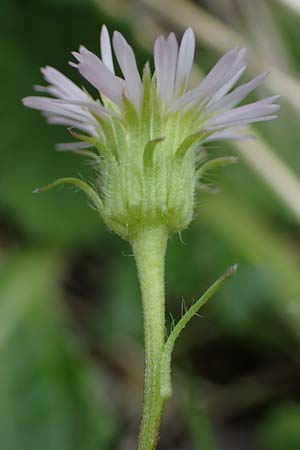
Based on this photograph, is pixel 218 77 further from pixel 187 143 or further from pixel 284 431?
pixel 284 431

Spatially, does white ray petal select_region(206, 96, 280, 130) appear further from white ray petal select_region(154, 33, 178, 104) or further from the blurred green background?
the blurred green background

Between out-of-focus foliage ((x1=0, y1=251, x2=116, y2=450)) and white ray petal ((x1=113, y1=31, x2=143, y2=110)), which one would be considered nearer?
white ray petal ((x1=113, y1=31, x2=143, y2=110))

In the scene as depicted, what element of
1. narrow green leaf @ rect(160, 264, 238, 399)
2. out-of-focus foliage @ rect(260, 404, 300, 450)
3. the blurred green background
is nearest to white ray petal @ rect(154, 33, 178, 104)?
narrow green leaf @ rect(160, 264, 238, 399)

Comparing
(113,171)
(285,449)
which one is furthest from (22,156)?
(113,171)

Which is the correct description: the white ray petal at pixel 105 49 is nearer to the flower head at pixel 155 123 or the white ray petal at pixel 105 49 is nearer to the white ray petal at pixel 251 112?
the flower head at pixel 155 123

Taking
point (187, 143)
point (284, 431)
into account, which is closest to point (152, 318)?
point (187, 143)

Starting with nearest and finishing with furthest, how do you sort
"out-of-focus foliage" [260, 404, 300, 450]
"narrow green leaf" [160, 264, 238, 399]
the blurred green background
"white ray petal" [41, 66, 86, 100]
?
"narrow green leaf" [160, 264, 238, 399] < "white ray petal" [41, 66, 86, 100] < "out-of-focus foliage" [260, 404, 300, 450] < the blurred green background
